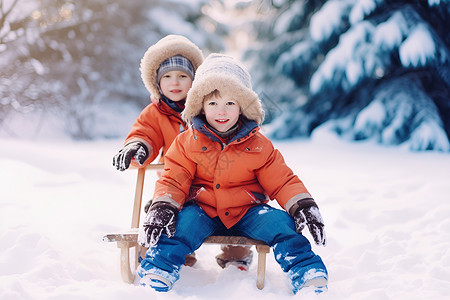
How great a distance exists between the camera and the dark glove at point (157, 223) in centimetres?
177

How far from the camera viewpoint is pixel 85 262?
214 centimetres

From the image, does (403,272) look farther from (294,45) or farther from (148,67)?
(294,45)

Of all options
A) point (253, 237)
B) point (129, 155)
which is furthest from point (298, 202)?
point (129, 155)

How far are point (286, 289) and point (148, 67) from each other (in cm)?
164

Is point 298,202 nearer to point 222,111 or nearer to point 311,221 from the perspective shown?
point 311,221

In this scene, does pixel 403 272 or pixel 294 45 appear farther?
pixel 294 45

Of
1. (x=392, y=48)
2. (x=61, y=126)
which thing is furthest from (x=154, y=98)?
(x=61, y=126)

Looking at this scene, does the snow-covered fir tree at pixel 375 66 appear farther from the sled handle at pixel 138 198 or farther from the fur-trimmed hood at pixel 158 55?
the sled handle at pixel 138 198

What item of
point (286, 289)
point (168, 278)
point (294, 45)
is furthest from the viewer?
point (294, 45)

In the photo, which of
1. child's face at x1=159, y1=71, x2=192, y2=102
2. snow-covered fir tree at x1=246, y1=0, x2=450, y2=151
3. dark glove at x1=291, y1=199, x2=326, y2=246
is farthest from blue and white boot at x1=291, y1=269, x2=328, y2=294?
snow-covered fir tree at x1=246, y1=0, x2=450, y2=151

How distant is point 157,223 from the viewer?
1780mm

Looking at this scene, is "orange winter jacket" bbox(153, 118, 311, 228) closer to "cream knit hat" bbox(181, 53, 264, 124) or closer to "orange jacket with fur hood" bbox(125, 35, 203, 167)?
"cream knit hat" bbox(181, 53, 264, 124)

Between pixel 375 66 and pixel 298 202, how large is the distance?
354 centimetres

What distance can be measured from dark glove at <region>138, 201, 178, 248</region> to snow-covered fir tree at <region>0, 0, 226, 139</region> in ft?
17.6
